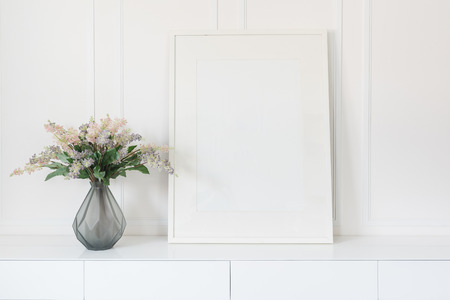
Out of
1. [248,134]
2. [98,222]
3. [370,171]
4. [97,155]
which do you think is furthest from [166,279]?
[370,171]

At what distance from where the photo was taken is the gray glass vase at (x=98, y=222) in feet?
5.74

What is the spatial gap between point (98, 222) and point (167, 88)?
0.78 metres

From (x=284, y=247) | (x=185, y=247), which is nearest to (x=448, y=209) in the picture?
(x=284, y=247)

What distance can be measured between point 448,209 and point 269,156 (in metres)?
1.00

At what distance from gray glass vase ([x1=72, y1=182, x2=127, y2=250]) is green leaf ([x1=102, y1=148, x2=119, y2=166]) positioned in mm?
114

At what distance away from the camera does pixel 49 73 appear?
80.6 inches

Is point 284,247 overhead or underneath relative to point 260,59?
underneath

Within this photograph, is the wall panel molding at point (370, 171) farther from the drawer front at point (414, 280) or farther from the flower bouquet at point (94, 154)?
the flower bouquet at point (94, 154)

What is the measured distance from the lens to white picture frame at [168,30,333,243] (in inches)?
75.6

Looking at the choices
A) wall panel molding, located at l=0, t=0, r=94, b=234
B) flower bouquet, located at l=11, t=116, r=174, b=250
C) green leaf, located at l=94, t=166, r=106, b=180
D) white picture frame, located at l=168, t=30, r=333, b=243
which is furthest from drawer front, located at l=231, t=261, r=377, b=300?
wall panel molding, located at l=0, t=0, r=94, b=234

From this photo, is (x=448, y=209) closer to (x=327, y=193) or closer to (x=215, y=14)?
(x=327, y=193)

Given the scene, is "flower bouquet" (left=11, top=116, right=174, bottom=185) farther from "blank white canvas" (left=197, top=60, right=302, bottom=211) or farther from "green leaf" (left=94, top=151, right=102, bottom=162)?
"blank white canvas" (left=197, top=60, right=302, bottom=211)

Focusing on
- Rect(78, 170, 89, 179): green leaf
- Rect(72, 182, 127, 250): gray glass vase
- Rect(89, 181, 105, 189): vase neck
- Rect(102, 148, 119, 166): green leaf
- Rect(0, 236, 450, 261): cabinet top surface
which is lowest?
Rect(0, 236, 450, 261): cabinet top surface

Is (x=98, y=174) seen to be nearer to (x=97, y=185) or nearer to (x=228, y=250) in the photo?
(x=97, y=185)
